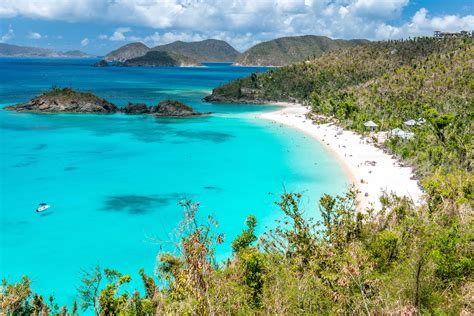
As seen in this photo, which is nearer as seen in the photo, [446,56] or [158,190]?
[158,190]

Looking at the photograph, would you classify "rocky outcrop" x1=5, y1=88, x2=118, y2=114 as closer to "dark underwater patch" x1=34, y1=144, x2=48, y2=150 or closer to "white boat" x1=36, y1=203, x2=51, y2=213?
"dark underwater patch" x1=34, y1=144, x2=48, y2=150

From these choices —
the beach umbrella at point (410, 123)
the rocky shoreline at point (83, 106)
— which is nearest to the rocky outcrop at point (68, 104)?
the rocky shoreline at point (83, 106)

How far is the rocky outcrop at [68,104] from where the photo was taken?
8269 cm

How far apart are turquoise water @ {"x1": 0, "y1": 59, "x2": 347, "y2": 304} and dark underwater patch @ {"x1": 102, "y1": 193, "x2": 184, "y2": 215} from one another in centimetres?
9

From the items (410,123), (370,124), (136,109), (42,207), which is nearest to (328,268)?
(42,207)

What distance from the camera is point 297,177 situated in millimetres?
39562

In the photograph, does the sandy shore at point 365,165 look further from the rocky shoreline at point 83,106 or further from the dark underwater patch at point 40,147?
the dark underwater patch at point 40,147

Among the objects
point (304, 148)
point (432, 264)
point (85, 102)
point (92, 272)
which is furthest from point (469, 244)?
point (85, 102)

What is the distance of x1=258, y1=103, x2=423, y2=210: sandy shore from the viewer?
32312mm

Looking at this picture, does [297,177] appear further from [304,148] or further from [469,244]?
[469,244]

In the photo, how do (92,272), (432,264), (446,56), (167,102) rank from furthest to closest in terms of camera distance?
(167,102), (446,56), (92,272), (432,264)

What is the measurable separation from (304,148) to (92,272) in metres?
36.4

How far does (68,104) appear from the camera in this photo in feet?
274

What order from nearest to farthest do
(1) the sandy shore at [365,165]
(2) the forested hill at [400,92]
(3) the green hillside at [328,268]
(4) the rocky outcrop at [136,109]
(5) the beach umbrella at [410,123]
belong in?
(3) the green hillside at [328,268] → (1) the sandy shore at [365,165] → (2) the forested hill at [400,92] → (5) the beach umbrella at [410,123] → (4) the rocky outcrop at [136,109]
